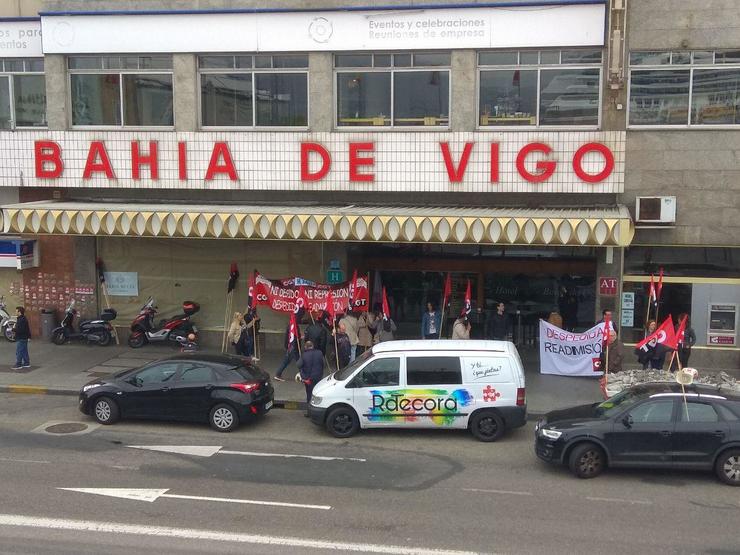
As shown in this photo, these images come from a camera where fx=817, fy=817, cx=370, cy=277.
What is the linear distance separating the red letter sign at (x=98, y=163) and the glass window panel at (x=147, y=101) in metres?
0.92

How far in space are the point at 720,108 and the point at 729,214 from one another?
7.87 ft

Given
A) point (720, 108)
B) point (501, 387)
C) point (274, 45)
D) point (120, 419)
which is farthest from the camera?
point (274, 45)

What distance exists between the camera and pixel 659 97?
18.6 meters

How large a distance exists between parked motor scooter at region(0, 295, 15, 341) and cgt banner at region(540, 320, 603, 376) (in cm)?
1397

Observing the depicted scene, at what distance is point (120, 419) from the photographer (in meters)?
15.2

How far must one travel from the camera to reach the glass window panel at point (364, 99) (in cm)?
1978

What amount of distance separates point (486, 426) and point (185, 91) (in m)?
11.7

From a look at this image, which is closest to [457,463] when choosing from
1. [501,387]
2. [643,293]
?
[501,387]

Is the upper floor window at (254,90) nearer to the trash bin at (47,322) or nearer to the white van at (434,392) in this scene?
the trash bin at (47,322)

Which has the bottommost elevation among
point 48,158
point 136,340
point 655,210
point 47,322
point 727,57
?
point 136,340

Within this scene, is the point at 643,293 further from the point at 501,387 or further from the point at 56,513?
the point at 56,513

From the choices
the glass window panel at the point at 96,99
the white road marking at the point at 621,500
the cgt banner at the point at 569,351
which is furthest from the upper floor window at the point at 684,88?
the glass window panel at the point at 96,99

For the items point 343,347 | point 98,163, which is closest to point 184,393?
point 343,347

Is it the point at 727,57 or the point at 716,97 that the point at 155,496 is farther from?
the point at 727,57
